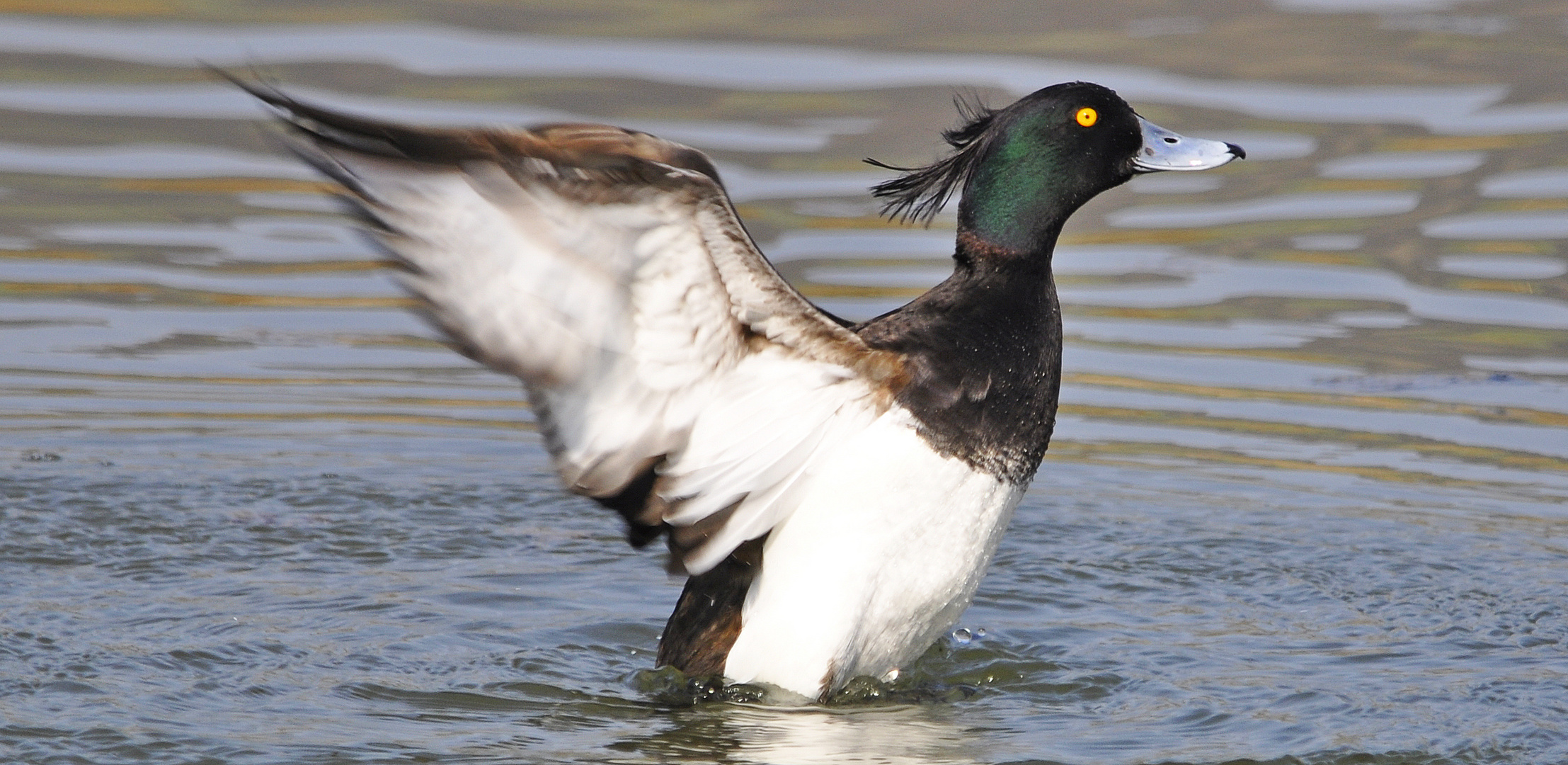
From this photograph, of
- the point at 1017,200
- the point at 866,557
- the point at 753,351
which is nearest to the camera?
the point at 753,351

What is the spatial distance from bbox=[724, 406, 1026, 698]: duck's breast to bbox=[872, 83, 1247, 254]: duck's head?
79 cm

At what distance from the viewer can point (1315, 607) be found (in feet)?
19.3

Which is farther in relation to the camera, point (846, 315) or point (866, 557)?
point (846, 315)

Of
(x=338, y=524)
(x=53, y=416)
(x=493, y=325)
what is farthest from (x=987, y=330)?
(x=53, y=416)

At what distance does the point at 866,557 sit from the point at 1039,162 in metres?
1.26

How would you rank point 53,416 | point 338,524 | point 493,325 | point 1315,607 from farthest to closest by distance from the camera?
1. point 53,416
2. point 338,524
3. point 1315,607
4. point 493,325

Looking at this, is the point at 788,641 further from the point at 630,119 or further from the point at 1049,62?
the point at 1049,62

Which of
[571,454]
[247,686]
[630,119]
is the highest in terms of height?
[630,119]

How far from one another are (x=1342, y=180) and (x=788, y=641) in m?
6.30

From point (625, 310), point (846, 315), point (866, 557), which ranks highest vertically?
point (625, 310)

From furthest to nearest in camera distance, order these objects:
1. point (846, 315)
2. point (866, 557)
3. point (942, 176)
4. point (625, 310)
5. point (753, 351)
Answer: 1. point (846, 315)
2. point (942, 176)
3. point (866, 557)
4. point (753, 351)
5. point (625, 310)

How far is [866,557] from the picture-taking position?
4836 mm

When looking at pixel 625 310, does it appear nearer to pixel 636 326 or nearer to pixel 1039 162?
pixel 636 326

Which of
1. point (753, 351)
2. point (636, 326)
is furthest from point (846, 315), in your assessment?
point (636, 326)
